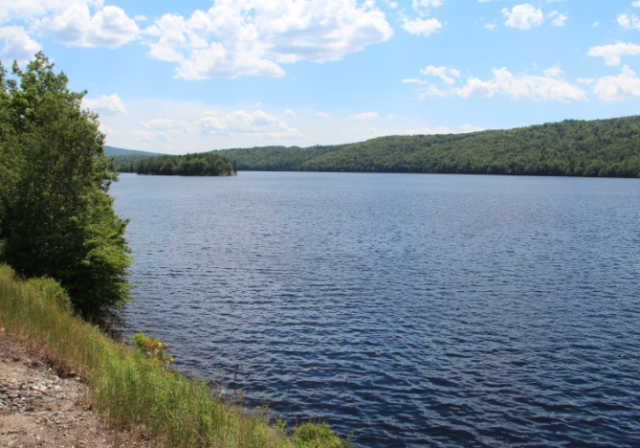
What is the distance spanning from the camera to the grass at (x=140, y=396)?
1045 centimetres

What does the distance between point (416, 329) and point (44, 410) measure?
16.7 m

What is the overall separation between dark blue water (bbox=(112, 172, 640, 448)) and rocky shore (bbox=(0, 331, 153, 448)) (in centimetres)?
633

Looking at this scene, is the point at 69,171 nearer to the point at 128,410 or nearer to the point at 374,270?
the point at 128,410

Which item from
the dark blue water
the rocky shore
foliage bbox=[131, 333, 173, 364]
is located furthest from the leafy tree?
the rocky shore

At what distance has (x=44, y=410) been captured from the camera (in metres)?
10.4

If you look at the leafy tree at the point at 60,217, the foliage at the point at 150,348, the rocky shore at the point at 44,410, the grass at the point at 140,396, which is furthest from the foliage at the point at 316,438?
the leafy tree at the point at 60,217

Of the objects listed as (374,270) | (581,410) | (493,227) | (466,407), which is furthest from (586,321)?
(493,227)

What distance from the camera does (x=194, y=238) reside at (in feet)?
163

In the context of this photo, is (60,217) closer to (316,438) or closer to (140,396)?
(140,396)

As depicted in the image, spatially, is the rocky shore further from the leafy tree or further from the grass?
the leafy tree

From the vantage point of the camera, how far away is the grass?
10.5 m

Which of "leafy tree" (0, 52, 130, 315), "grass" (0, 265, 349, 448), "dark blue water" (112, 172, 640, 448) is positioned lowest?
"dark blue water" (112, 172, 640, 448)

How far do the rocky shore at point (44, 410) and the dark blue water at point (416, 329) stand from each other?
6333 millimetres

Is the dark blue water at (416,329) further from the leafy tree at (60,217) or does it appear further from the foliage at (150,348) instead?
the leafy tree at (60,217)
